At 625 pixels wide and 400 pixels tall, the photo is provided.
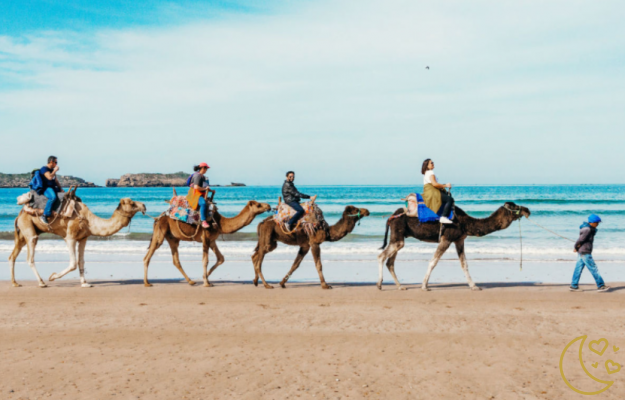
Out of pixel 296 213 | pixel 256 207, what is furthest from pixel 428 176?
pixel 256 207

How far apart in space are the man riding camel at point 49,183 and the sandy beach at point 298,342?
163 cm

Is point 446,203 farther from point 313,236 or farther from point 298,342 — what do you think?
point 298,342

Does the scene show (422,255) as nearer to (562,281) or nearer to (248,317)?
(562,281)

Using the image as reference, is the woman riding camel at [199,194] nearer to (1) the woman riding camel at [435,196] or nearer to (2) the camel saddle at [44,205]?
(2) the camel saddle at [44,205]

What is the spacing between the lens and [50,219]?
11289 mm

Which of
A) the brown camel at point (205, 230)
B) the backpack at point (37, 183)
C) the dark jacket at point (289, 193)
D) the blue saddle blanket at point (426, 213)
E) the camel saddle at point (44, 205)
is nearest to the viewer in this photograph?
the blue saddle blanket at point (426, 213)

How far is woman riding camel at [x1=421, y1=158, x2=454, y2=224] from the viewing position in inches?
418

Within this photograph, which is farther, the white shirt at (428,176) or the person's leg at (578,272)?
the white shirt at (428,176)

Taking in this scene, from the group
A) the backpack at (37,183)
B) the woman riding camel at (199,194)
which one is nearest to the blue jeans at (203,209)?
the woman riding camel at (199,194)

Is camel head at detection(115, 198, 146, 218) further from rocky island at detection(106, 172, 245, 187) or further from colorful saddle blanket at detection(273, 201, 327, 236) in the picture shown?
rocky island at detection(106, 172, 245, 187)

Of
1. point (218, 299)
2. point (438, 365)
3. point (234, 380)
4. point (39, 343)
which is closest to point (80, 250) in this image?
point (218, 299)

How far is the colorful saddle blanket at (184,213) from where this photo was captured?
11.4 meters

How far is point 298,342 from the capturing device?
731 centimetres

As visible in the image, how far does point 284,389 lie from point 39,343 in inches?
148
